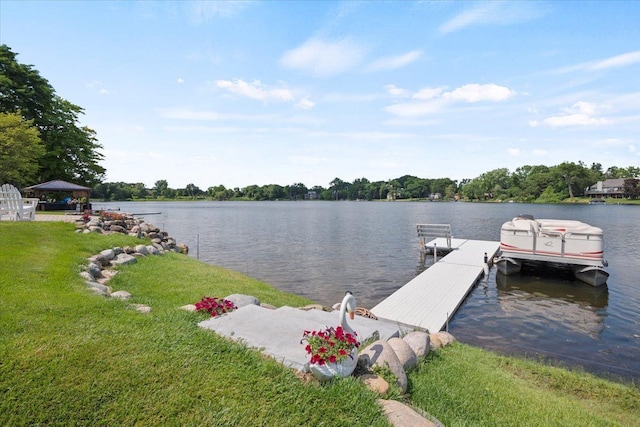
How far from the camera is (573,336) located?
9180 mm

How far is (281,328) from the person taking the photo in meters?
5.31

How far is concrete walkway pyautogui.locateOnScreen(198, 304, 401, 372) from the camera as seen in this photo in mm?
4391

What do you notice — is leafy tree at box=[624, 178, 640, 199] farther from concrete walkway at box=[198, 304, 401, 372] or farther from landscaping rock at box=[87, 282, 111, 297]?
landscaping rock at box=[87, 282, 111, 297]

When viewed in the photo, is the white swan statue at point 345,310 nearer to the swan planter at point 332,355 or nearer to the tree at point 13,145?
the swan planter at point 332,355

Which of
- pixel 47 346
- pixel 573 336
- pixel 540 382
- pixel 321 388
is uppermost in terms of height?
pixel 47 346

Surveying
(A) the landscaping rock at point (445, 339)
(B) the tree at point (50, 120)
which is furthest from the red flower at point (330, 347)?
(B) the tree at point (50, 120)

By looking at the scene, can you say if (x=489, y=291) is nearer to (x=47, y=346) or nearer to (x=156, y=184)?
(x=47, y=346)

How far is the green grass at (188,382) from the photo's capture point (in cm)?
309

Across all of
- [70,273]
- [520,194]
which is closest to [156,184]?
[520,194]

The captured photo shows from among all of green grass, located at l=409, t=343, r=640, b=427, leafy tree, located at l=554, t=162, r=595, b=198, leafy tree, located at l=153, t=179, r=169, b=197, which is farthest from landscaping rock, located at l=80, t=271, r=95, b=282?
leafy tree, located at l=153, t=179, r=169, b=197

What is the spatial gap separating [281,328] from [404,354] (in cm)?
187

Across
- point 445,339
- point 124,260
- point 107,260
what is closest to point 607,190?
point 445,339

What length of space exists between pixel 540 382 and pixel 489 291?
27.0 feet

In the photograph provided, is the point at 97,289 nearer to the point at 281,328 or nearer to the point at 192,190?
the point at 281,328
